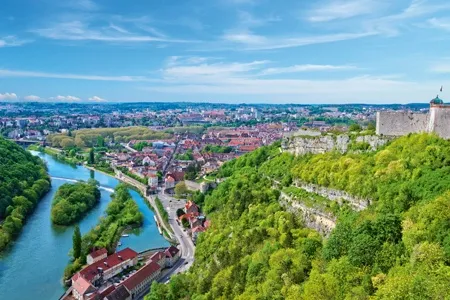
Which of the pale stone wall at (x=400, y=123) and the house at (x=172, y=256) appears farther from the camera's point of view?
the house at (x=172, y=256)

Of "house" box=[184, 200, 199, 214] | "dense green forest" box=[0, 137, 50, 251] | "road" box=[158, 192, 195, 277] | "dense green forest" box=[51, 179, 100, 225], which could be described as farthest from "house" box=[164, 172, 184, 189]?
"dense green forest" box=[0, 137, 50, 251]

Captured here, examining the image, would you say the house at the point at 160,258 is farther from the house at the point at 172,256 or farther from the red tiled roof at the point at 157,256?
the house at the point at 172,256

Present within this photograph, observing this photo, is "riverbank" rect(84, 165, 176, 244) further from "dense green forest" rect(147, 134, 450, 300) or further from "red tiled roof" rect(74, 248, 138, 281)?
"dense green forest" rect(147, 134, 450, 300)

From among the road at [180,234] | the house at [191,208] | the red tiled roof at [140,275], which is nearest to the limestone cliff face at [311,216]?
the road at [180,234]

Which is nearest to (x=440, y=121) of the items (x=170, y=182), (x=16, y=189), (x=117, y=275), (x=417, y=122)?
(x=417, y=122)

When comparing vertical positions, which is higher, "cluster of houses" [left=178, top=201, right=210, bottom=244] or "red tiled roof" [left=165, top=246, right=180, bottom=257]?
"cluster of houses" [left=178, top=201, right=210, bottom=244]

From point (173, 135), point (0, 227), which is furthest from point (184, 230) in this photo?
point (173, 135)
